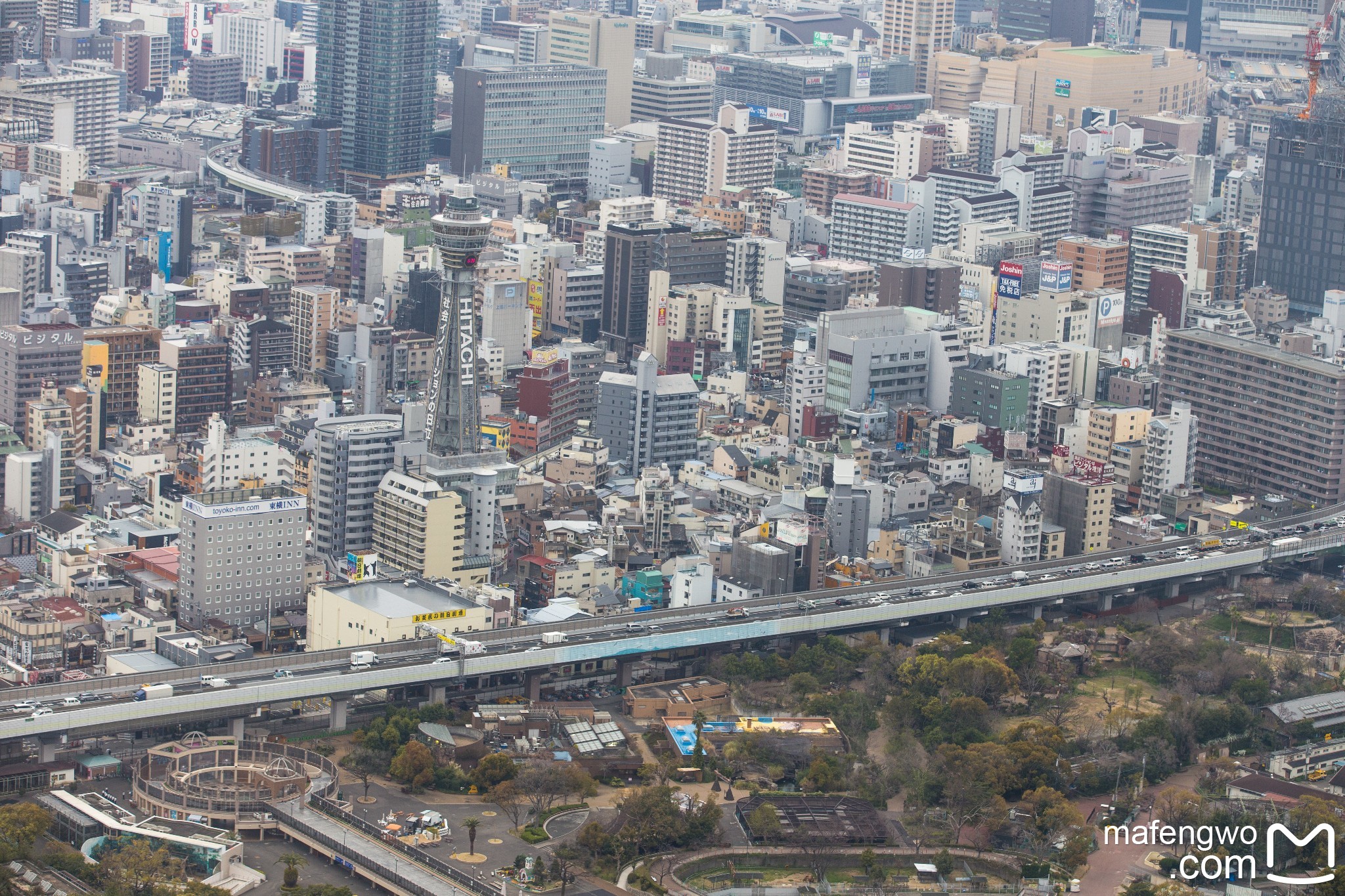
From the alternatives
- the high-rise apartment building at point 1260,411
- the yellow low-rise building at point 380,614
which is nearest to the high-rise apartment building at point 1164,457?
the high-rise apartment building at point 1260,411

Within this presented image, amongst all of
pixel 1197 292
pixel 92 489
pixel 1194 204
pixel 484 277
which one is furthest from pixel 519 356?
pixel 1194 204

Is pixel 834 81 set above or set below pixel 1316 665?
above

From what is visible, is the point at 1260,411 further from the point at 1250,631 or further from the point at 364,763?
the point at 364,763

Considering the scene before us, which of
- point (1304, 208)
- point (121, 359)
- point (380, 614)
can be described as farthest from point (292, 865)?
point (1304, 208)

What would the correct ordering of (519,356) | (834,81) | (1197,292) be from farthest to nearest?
(834,81) → (1197,292) → (519,356)

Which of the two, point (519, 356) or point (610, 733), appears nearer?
point (610, 733)

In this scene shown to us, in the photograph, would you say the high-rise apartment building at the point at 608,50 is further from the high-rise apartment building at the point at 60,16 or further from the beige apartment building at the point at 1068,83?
the high-rise apartment building at the point at 60,16

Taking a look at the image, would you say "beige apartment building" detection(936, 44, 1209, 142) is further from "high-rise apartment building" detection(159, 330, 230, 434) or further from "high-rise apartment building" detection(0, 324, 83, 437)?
"high-rise apartment building" detection(0, 324, 83, 437)

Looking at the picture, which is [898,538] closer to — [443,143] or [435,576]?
[435,576]
